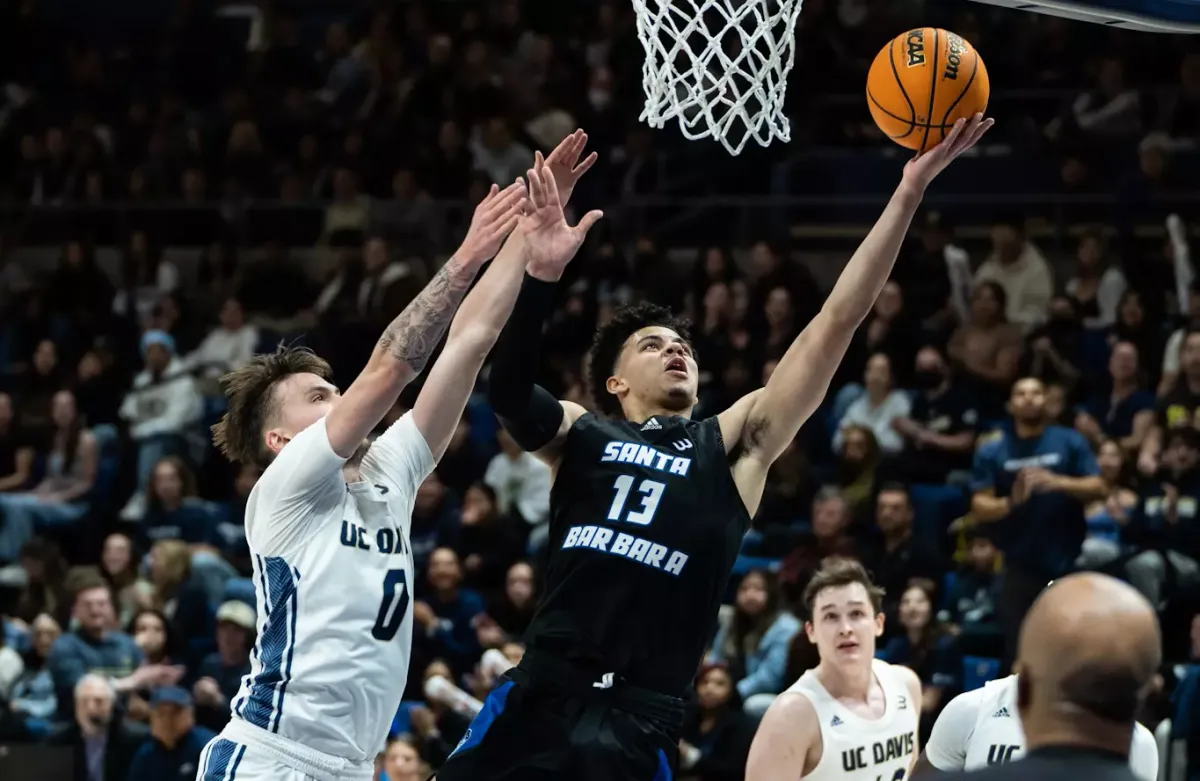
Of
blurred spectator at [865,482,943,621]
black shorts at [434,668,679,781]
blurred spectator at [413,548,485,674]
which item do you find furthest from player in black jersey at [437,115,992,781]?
blurred spectator at [413,548,485,674]

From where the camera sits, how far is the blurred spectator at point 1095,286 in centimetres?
1164

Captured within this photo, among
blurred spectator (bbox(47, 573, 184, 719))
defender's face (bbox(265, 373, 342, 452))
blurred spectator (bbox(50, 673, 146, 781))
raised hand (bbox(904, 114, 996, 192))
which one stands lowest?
blurred spectator (bbox(50, 673, 146, 781))

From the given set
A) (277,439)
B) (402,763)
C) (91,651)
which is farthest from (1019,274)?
(277,439)

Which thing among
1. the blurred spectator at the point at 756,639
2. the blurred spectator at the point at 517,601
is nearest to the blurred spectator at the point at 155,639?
the blurred spectator at the point at 517,601

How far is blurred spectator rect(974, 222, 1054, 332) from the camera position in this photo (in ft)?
38.8

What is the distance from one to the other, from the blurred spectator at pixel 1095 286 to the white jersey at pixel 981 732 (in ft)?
19.8

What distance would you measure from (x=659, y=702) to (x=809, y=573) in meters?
4.97

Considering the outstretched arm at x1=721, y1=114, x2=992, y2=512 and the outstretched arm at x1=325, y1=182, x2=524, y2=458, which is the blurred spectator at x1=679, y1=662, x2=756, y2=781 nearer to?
the outstretched arm at x1=721, y1=114, x2=992, y2=512

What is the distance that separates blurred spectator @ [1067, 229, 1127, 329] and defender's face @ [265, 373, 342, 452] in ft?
24.7

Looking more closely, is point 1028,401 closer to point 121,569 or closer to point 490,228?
point 490,228

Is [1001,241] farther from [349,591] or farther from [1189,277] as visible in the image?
[349,591]

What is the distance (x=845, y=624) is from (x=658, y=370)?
1.46m

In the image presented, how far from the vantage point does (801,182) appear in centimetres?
1371

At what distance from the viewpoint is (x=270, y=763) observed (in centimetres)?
473
